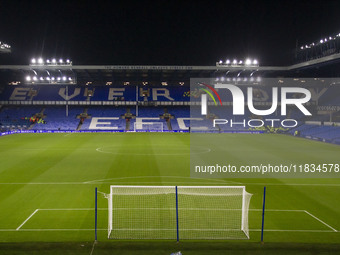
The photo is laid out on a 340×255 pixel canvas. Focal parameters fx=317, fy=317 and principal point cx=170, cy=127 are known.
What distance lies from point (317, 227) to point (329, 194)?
Result: 4950 millimetres

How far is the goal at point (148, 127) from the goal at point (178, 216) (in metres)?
40.4

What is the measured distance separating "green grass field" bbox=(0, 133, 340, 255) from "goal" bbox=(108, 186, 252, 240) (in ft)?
1.66

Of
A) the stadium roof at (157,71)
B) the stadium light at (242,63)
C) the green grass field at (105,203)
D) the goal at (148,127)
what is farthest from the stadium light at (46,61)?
the green grass field at (105,203)

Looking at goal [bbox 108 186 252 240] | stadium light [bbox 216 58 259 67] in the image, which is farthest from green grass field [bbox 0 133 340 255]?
stadium light [bbox 216 58 259 67]

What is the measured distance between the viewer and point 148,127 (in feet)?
184

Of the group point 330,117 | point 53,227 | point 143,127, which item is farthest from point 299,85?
point 53,227

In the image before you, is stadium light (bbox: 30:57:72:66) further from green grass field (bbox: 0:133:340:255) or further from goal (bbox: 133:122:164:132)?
green grass field (bbox: 0:133:340:255)

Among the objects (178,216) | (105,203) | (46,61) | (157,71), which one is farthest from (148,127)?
(178,216)

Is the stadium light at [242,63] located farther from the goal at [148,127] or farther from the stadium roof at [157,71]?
the goal at [148,127]

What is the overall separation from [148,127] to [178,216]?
44957 millimetres

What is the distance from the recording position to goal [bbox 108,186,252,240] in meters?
9.59

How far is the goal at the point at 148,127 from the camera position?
5473 cm

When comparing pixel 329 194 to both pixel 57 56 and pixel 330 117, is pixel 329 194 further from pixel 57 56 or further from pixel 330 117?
pixel 57 56

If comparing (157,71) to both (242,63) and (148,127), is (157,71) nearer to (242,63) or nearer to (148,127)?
(148,127)
